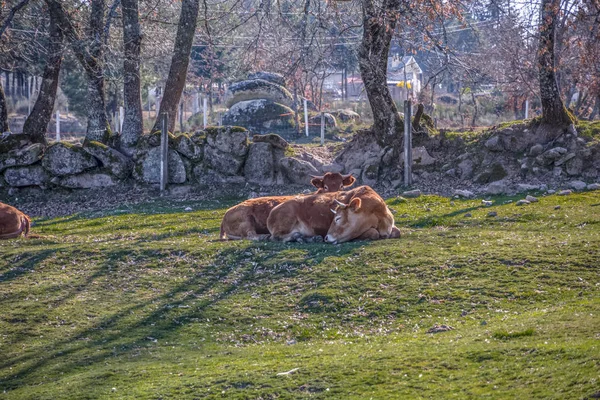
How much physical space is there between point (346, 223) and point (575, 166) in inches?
348

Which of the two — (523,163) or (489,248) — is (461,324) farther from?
(523,163)

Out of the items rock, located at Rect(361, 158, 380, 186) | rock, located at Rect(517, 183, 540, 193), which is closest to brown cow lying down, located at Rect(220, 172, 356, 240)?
rock, located at Rect(517, 183, 540, 193)

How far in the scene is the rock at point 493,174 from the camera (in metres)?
20.9

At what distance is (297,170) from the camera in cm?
2338

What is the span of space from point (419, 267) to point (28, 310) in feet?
19.4

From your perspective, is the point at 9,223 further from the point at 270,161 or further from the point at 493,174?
the point at 493,174

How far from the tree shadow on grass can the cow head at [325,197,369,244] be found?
0.38m

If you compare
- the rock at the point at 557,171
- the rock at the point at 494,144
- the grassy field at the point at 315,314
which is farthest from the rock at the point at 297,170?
the grassy field at the point at 315,314

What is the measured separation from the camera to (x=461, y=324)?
31.9 ft

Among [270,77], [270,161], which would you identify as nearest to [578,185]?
[270,161]

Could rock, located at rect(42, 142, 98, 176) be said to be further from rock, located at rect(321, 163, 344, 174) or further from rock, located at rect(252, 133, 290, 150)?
rock, located at rect(321, 163, 344, 174)

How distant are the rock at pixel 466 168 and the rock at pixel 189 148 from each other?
317 inches

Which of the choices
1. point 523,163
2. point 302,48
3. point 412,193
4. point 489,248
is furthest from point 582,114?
point 489,248

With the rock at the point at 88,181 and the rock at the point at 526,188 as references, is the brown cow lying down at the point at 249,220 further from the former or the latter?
the rock at the point at 88,181
